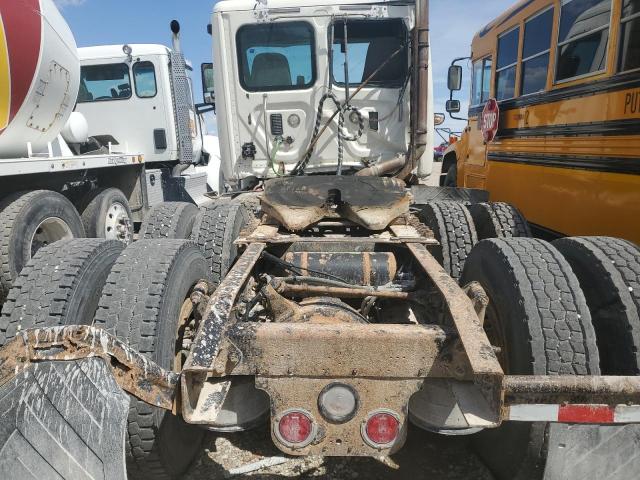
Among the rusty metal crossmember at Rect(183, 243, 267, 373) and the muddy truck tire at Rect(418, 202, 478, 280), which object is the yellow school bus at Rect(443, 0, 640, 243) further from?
the rusty metal crossmember at Rect(183, 243, 267, 373)

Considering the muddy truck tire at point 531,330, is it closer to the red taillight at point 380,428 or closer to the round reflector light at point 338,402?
the red taillight at point 380,428

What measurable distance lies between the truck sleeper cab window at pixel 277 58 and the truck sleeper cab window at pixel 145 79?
3.27 m

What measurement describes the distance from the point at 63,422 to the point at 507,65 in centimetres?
607

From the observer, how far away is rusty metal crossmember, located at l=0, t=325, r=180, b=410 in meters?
1.48

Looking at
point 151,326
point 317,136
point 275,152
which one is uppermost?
point 317,136

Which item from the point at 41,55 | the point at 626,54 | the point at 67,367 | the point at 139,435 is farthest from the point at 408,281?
the point at 41,55

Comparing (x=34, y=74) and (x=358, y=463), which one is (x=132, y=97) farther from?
(x=358, y=463)

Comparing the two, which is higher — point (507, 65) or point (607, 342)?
point (507, 65)

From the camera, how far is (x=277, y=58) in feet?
16.3

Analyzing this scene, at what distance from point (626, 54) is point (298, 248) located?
276cm

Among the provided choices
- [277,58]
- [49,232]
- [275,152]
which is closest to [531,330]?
[275,152]

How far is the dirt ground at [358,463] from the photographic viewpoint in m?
2.52

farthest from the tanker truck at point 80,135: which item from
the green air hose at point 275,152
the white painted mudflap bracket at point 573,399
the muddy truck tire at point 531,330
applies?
the white painted mudflap bracket at point 573,399

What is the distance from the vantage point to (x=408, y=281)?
116 inches
